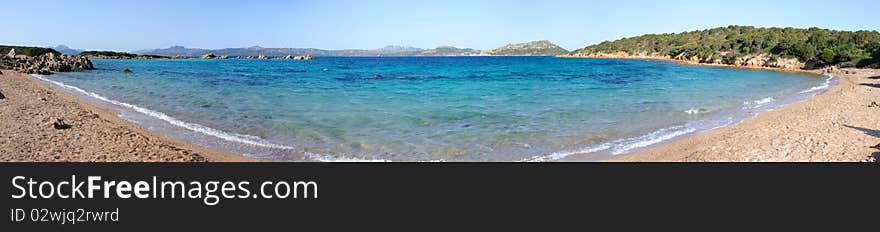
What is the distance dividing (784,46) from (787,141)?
249 feet

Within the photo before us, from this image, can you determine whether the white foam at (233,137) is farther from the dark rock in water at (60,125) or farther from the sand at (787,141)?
the sand at (787,141)

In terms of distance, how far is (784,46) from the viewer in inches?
2852

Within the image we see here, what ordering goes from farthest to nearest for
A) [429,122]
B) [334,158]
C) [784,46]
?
[784,46] → [429,122] → [334,158]

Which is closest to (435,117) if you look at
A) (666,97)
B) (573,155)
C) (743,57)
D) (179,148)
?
(573,155)

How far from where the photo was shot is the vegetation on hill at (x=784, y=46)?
5656cm

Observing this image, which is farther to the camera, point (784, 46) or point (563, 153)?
point (784, 46)

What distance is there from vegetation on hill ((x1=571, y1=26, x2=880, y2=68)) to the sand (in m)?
46.0

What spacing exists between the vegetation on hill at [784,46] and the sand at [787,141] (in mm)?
45992

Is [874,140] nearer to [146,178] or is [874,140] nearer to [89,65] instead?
[146,178]

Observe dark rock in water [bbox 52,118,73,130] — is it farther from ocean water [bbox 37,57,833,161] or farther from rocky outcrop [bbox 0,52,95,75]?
rocky outcrop [bbox 0,52,95,75]

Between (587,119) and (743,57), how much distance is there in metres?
74.7

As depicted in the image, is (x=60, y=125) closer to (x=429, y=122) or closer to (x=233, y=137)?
(x=233, y=137)

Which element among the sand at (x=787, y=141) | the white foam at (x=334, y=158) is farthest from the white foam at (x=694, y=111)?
the white foam at (x=334, y=158)

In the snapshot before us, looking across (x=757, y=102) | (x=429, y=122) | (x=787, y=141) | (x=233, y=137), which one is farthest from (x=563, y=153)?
(x=757, y=102)
